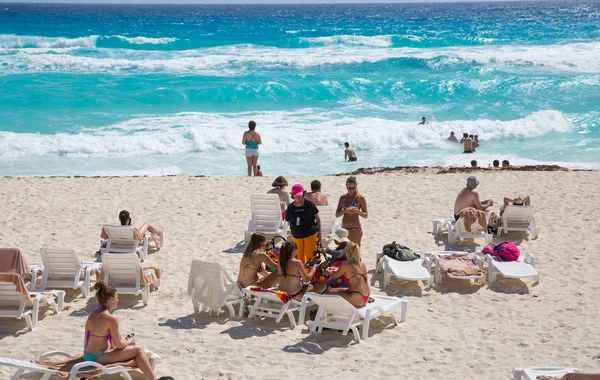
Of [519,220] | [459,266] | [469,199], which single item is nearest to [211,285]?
[459,266]

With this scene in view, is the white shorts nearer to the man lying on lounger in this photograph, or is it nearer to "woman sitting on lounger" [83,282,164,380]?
the man lying on lounger

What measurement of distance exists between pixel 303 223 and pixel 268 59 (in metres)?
→ 35.3

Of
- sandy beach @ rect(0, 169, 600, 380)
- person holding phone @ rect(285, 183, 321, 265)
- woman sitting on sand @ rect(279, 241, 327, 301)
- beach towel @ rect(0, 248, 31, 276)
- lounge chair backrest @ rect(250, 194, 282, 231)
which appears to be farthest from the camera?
lounge chair backrest @ rect(250, 194, 282, 231)

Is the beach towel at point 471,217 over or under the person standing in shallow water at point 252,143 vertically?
under

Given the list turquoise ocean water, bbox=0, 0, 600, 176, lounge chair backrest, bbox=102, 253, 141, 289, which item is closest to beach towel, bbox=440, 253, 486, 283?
lounge chair backrest, bbox=102, 253, 141, 289

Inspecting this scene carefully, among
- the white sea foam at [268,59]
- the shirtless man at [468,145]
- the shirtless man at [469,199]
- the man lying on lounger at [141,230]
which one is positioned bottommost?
the man lying on lounger at [141,230]

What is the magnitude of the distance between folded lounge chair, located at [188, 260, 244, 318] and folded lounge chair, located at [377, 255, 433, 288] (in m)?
2.01

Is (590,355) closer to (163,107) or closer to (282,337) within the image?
(282,337)

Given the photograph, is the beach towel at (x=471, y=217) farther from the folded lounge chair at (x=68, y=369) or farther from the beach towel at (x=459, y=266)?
the folded lounge chair at (x=68, y=369)

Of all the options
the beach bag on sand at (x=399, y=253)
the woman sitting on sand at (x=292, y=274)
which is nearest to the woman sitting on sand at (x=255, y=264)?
the woman sitting on sand at (x=292, y=274)

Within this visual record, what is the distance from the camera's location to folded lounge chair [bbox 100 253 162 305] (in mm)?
8266

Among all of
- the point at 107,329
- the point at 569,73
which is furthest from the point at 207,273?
the point at 569,73

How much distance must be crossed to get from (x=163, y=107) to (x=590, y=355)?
25119 mm

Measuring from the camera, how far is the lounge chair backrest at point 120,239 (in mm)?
9898
